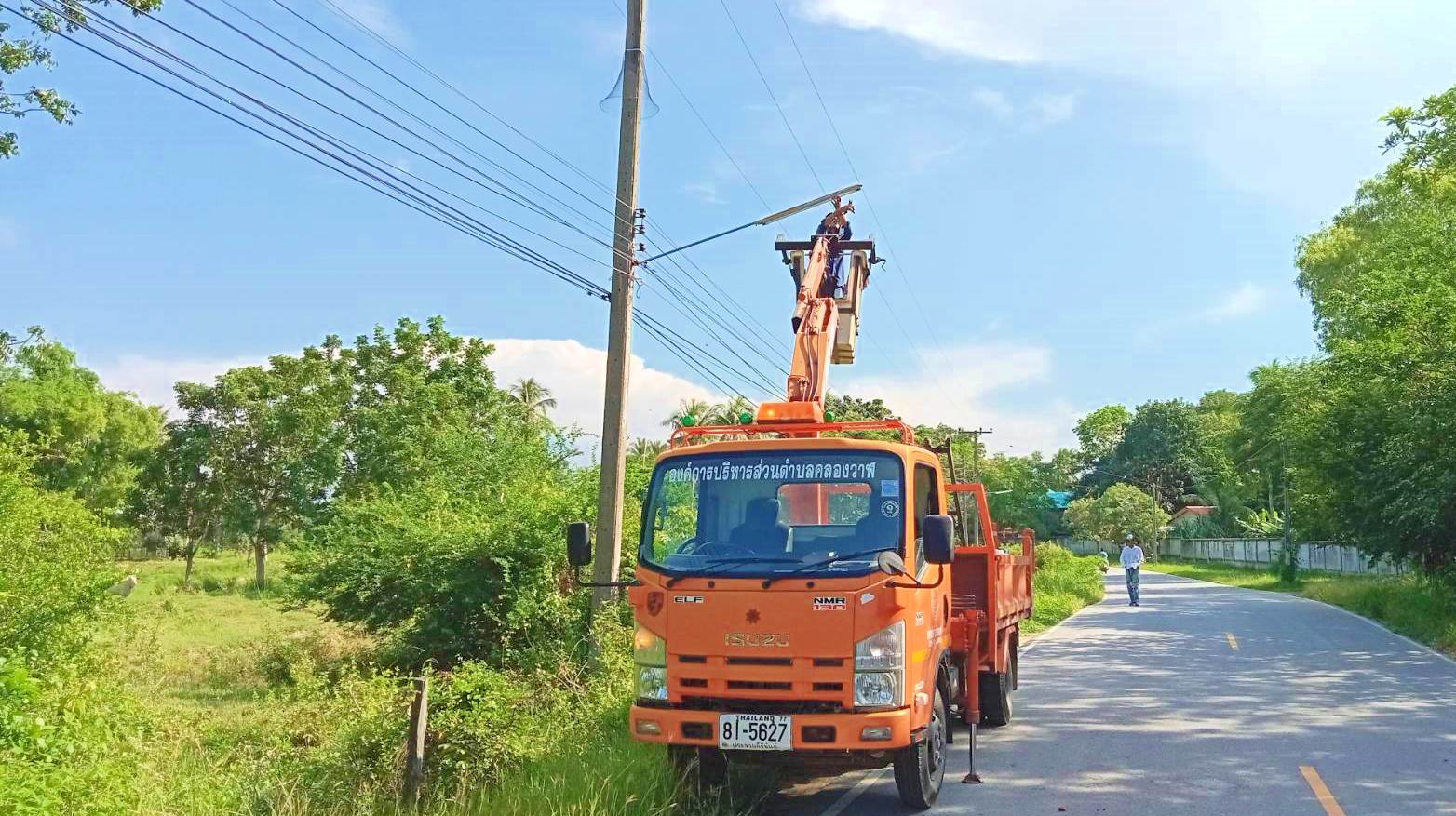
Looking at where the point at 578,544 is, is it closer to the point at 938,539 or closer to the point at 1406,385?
the point at 938,539

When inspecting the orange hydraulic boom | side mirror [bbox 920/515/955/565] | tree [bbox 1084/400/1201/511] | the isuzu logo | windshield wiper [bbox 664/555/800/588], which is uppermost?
tree [bbox 1084/400/1201/511]

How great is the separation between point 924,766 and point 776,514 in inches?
79.4

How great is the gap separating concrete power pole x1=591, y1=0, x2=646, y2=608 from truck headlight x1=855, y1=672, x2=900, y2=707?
15.4 feet

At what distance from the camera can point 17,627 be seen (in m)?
11.0

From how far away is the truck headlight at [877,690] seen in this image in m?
6.83

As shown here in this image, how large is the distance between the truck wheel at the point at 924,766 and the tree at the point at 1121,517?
3160 inches

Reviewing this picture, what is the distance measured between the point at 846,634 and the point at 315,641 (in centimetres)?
1710

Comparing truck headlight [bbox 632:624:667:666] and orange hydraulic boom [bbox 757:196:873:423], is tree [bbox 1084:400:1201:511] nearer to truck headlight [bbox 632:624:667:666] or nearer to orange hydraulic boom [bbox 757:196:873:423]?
orange hydraulic boom [bbox 757:196:873:423]

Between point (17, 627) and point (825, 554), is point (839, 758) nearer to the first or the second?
point (825, 554)

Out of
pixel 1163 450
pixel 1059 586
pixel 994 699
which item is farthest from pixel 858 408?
pixel 1163 450

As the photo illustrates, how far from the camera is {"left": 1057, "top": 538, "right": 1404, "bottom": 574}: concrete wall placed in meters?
43.3

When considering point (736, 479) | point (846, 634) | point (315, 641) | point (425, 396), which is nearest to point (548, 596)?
point (736, 479)

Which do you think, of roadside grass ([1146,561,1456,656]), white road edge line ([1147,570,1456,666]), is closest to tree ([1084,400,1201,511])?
white road edge line ([1147,570,1456,666])

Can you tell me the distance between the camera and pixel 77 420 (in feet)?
145
